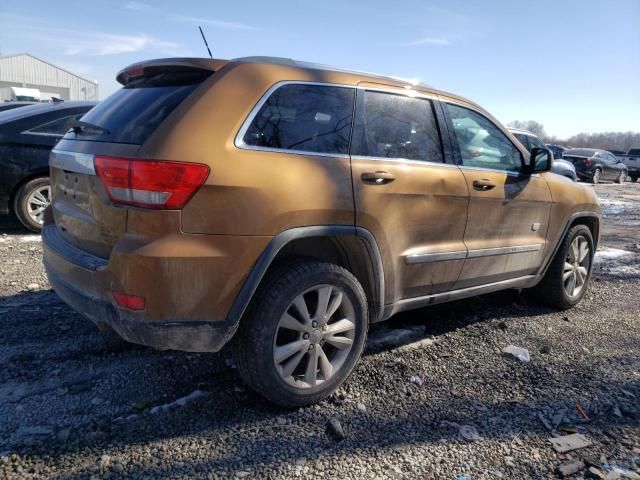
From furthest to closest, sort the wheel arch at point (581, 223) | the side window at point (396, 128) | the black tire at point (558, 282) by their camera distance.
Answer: the black tire at point (558, 282)
the wheel arch at point (581, 223)
the side window at point (396, 128)

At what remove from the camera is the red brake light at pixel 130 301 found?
90.8 inches

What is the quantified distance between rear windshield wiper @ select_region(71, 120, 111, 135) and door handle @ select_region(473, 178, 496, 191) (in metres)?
2.41

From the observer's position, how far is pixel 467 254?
3572 millimetres

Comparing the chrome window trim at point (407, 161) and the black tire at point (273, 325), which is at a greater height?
the chrome window trim at point (407, 161)

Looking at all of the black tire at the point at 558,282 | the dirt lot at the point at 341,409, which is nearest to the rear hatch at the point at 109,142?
the dirt lot at the point at 341,409

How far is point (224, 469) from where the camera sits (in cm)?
228

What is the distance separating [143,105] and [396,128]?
153cm

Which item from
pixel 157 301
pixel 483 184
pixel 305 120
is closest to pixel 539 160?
pixel 483 184

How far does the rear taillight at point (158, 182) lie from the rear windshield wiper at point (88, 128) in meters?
0.47

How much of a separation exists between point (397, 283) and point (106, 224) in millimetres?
1732

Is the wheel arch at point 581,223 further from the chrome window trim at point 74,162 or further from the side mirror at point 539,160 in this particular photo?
the chrome window trim at point 74,162

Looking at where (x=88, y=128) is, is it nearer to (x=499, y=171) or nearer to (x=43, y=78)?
(x=499, y=171)

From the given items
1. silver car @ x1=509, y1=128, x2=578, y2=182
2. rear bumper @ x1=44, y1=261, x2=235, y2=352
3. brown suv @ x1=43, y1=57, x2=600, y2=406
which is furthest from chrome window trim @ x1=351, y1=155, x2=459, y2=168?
silver car @ x1=509, y1=128, x2=578, y2=182

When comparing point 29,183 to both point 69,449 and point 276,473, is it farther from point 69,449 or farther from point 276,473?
point 276,473
